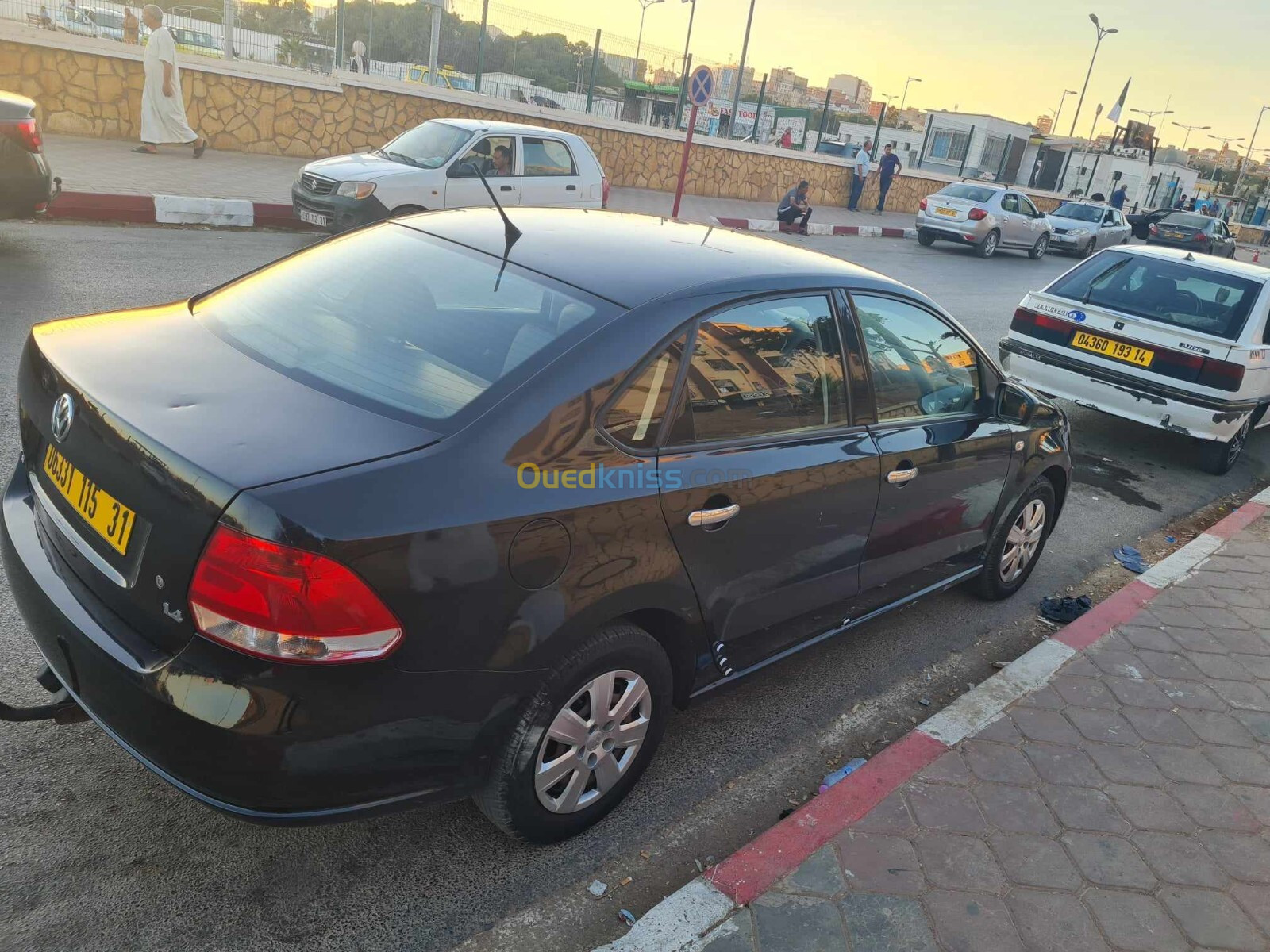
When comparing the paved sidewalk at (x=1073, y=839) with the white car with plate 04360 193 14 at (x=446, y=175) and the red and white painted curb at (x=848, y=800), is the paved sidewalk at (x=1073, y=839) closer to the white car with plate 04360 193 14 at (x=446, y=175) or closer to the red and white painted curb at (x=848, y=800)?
the red and white painted curb at (x=848, y=800)

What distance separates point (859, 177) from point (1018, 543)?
76.7 feet

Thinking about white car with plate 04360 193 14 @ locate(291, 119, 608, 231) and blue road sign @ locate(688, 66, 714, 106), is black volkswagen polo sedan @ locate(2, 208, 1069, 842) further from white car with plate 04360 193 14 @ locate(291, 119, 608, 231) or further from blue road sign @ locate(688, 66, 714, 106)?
blue road sign @ locate(688, 66, 714, 106)

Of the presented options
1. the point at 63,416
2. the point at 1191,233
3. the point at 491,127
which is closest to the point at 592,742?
the point at 63,416

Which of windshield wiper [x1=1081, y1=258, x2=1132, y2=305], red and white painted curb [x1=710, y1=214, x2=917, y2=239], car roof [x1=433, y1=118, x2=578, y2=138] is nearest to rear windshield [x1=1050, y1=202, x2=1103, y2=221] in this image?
red and white painted curb [x1=710, y1=214, x2=917, y2=239]

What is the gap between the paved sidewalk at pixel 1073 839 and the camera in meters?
2.59

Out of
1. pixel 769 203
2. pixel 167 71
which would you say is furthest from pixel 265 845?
pixel 769 203

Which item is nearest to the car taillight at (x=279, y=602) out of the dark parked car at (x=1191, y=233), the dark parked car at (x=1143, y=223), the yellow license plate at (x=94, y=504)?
the yellow license plate at (x=94, y=504)

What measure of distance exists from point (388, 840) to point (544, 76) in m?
20.0

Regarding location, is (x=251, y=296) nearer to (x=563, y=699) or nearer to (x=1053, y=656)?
(x=563, y=699)

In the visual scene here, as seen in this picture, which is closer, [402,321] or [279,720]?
[279,720]

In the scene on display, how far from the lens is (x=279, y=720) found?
209 cm

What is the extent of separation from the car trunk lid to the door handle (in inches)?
32.1

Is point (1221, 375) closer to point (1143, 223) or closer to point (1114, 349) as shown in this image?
point (1114, 349)

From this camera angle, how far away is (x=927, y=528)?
152 inches
